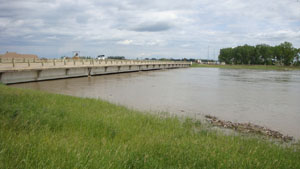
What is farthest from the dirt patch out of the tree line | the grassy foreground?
the tree line

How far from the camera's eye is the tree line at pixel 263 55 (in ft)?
424

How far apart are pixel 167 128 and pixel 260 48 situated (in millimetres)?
156428

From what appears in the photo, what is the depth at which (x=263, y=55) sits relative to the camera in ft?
481

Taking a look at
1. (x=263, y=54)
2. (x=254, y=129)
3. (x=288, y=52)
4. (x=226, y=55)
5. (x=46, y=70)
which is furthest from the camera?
(x=226, y=55)

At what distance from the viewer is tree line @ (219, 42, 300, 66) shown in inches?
5089

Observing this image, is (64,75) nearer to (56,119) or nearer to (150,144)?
(56,119)

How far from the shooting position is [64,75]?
114ft

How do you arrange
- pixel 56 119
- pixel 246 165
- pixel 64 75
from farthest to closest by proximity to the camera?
pixel 64 75 → pixel 56 119 → pixel 246 165

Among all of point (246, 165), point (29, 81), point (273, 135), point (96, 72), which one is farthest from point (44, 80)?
point (246, 165)

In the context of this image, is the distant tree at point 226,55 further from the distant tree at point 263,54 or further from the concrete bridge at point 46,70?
the concrete bridge at point 46,70

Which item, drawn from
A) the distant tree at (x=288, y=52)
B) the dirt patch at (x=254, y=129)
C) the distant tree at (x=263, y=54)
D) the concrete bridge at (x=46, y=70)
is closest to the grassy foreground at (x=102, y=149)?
the dirt patch at (x=254, y=129)

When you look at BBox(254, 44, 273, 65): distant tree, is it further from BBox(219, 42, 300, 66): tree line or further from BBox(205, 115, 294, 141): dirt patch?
BBox(205, 115, 294, 141): dirt patch

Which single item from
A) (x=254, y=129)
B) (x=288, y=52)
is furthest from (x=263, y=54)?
(x=254, y=129)

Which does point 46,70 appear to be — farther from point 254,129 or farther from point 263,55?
point 263,55
